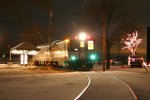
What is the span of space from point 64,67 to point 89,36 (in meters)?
5.41

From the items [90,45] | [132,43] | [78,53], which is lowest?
[78,53]

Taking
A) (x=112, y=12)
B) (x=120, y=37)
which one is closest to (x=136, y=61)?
(x=120, y=37)

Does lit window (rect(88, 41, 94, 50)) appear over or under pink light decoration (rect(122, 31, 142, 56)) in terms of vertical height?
under

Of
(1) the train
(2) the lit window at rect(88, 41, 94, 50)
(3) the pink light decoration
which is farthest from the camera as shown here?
(3) the pink light decoration

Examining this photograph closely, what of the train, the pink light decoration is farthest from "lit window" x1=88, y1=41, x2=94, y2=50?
A: the pink light decoration

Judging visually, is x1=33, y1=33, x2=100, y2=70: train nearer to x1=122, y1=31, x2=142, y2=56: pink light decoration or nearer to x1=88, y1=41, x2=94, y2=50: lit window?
x1=88, y1=41, x2=94, y2=50: lit window

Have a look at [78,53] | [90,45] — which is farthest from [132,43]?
[78,53]

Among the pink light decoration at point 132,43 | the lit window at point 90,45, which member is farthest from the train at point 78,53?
the pink light decoration at point 132,43

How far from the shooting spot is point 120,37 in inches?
2074

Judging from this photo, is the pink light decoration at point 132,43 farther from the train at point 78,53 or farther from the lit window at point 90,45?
the lit window at point 90,45

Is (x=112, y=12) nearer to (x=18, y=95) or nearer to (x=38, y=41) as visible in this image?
(x=18, y=95)

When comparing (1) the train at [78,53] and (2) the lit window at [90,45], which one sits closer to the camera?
(1) the train at [78,53]

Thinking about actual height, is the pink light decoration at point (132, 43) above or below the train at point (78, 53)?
above

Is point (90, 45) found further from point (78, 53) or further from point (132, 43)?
point (132, 43)
